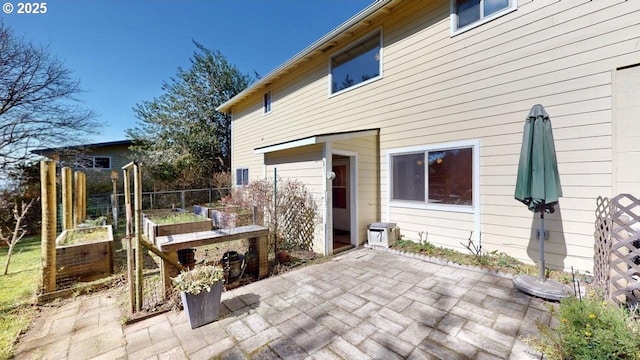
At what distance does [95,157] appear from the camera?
49.2 feet

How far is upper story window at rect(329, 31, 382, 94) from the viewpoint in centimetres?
633

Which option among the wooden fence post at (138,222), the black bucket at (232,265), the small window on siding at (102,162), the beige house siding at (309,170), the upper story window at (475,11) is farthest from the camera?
the small window on siding at (102,162)

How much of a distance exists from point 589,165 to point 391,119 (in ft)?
11.4

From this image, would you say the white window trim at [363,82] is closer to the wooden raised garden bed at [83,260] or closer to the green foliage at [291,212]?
the green foliage at [291,212]

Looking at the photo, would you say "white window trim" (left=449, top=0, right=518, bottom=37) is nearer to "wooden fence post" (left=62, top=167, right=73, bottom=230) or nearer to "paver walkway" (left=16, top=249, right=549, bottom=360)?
"paver walkway" (left=16, top=249, right=549, bottom=360)

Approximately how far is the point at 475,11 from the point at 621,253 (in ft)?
14.9

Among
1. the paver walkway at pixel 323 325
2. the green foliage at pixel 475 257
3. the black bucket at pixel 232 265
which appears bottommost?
the paver walkway at pixel 323 325

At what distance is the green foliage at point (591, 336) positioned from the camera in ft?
5.78

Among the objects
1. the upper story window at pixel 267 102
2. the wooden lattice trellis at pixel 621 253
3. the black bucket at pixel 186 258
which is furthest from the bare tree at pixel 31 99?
the wooden lattice trellis at pixel 621 253

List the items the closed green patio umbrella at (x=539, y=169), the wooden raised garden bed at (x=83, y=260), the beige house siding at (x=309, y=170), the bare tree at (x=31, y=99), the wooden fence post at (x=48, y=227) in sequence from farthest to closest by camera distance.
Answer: the bare tree at (x=31, y=99)
the beige house siding at (x=309, y=170)
the wooden raised garden bed at (x=83, y=260)
the wooden fence post at (x=48, y=227)
the closed green patio umbrella at (x=539, y=169)

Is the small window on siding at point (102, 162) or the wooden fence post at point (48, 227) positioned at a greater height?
the small window on siding at point (102, 162)

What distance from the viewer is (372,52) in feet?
21.1

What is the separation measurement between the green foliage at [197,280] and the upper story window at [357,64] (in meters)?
5.72

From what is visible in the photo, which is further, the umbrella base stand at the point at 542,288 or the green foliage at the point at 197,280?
the umbrella base stand at the point at 542,288
